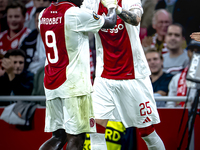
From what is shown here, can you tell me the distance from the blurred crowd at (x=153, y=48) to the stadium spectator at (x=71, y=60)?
7.24ft

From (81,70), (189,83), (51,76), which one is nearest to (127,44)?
(81,70)

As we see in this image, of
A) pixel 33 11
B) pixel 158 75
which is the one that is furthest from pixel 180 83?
pixel 33 11

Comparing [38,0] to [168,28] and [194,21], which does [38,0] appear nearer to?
[168,28]

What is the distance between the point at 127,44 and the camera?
319cm

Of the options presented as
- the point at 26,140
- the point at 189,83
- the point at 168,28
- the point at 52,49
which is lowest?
the point at 26,140

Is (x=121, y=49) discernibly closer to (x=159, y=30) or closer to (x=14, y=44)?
(x=159, y=30)

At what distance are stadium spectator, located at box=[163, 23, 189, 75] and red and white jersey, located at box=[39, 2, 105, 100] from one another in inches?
109

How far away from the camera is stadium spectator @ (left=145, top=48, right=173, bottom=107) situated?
4906mm

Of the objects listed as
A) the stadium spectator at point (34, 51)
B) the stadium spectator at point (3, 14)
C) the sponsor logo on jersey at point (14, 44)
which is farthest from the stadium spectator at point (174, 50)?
the stadium spectator at point (3, 14)

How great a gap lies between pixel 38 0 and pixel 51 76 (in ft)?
11.5

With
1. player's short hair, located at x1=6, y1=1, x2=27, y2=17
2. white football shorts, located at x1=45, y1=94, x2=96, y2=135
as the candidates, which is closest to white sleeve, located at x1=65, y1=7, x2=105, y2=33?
white football shorts, located at x1=45, y1=94, x2=96, y2=135

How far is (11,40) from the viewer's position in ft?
19.0

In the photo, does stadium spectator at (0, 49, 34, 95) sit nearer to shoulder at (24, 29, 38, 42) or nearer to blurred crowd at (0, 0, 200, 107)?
blurred crowd at (0, 0, 200, 107)

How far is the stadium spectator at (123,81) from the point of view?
10.4 ft
